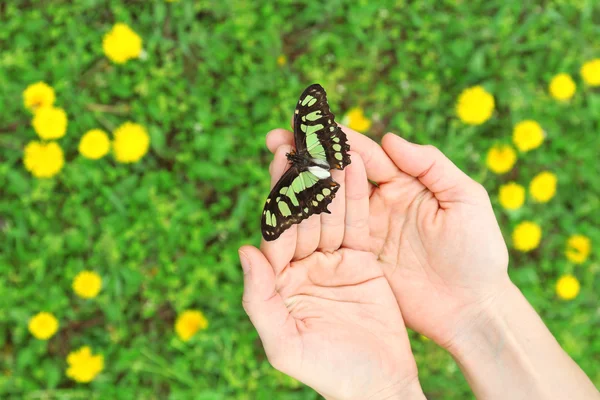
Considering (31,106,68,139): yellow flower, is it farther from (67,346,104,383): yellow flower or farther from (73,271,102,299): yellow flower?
(67,346,104,383): yellow flower

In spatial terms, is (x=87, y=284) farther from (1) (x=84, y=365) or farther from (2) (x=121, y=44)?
(2) (x=121, y=44)

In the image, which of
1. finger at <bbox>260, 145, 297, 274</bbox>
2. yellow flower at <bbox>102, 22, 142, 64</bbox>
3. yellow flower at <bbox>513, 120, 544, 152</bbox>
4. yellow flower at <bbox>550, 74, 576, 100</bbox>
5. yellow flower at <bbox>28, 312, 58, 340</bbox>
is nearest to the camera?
finger at <bbox>260, 145, 297, 274</bbox>

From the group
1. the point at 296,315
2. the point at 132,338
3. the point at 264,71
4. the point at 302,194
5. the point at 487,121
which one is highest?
the point at 264,71

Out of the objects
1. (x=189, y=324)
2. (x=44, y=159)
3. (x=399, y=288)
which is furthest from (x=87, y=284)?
(x=399, y=288)

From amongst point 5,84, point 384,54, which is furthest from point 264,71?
point 5,84

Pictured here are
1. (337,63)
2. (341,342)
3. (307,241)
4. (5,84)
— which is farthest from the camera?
(337,63)

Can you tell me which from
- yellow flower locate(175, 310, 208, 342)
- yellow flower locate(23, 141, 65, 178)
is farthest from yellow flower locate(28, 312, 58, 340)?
yellow flower locate(23, 141, 65, 178)

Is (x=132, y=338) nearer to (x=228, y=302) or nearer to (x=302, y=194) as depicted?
(x=228, y=302)
